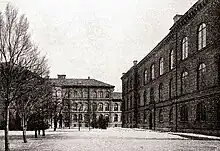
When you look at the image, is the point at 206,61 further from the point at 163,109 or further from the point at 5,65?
the point at 5,65

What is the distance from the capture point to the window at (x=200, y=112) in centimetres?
3140

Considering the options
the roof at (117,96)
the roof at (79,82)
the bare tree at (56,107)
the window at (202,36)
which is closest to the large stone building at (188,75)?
the window at (202,36)

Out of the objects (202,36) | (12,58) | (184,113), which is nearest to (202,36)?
(202,36)

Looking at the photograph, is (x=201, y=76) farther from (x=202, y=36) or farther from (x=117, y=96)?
(x=117, y=96)

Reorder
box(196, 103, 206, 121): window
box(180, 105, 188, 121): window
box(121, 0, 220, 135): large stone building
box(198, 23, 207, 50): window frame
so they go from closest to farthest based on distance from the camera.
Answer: box(121, 0, 220, 135): large stone building
box(196, 103, 206, 121): window
box(198, 23, 207, 50): window frame
box(180, 105, 188, 121): window

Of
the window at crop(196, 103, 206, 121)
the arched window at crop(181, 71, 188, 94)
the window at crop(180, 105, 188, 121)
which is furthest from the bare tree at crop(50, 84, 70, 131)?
the window at crop(196, 103, 206, 121)

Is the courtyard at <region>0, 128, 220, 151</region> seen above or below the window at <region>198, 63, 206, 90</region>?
below

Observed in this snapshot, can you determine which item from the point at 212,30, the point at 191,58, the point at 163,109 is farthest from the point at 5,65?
the point at 163,109

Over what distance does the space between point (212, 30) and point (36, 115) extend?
1553 cm

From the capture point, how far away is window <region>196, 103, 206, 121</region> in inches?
1236

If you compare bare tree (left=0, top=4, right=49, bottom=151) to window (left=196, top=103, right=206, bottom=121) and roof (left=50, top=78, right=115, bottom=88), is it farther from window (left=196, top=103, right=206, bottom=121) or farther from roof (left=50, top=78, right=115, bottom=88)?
roof (left=50, top=78, right=115, bottom=88)

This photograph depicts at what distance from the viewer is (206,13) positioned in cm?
3103

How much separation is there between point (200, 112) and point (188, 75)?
511 centimetres

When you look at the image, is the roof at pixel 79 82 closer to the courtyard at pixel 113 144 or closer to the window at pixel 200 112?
the window at pixel 200 112
